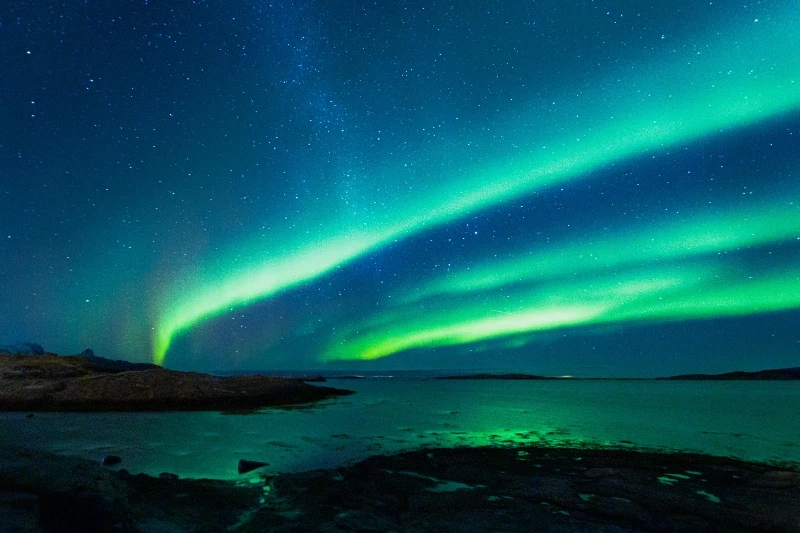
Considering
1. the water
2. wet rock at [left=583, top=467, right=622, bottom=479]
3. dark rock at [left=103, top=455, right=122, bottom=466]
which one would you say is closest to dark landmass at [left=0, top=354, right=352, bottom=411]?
the water

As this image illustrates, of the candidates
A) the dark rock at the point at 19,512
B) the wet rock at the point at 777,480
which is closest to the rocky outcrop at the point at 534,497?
the wet rock at the point at 777,480

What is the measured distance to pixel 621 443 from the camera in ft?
74.5

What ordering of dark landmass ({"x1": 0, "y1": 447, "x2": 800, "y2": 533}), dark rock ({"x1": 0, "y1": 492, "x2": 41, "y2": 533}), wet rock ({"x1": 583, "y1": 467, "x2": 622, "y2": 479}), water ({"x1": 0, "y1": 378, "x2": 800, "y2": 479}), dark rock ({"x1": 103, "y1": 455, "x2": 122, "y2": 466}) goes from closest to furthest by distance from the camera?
dark rock ({"x1": 0, "y1": 492, "x2": 41, "y2": 533}), dark landmass ({"x1": 0, "y1": 447, "x2": 800, "y2": 533}), wet rock ({"x1": 583, "y1": 467, "x2": 622, "y2": 479}), dark rock ({"x1": 103, "y1": 455, "x2": 122, "y2": 466}), water ({"x1": 0, "y1": 378, "x2": 800, "y2": 479})

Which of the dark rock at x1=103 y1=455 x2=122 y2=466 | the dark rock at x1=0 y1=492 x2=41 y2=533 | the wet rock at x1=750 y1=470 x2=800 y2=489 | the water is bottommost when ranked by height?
the water

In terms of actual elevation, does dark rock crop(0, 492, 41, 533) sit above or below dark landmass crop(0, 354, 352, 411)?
above

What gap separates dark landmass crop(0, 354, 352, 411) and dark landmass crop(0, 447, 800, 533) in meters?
26.7

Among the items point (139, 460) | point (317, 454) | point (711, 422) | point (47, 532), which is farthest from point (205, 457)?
point (711, 422)

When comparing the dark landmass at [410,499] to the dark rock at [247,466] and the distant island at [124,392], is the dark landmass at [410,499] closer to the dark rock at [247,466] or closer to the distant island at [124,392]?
the dark rock at [247,466]

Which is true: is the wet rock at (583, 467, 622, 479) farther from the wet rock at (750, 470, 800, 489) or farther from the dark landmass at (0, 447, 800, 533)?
the wet rock at (750, 470, 800, 489)

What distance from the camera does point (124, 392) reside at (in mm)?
39031

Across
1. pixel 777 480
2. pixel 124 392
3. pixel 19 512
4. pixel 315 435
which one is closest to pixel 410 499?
pixel 19 512

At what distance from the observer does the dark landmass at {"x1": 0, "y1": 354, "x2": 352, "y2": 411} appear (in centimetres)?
3675

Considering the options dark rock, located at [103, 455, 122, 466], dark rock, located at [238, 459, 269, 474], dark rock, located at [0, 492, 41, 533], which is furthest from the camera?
dark rock, located at [103, 455, 122, 466]

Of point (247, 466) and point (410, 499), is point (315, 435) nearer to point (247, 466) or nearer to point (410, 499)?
point (247, 466)
